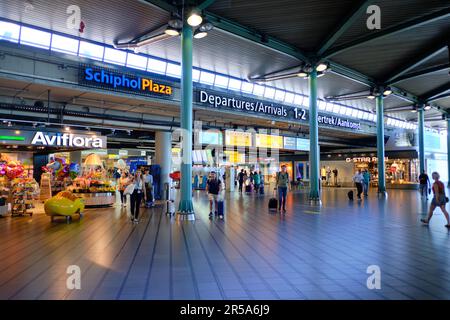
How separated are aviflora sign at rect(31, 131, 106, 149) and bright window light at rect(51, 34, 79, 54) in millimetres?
4409

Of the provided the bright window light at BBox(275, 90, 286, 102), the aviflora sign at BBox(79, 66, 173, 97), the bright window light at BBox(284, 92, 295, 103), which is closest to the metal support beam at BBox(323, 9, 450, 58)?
the aviflora sign at BBox(79, 66, 173, 97)

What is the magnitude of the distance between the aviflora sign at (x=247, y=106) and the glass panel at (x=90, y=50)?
19.0ft

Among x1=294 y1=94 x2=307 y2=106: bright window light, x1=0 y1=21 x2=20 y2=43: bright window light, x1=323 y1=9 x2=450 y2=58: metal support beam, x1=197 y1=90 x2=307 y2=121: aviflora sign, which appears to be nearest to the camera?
x1=323 y1=9 x2=450 y2=58: metal support beam

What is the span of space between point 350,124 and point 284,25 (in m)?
14.1

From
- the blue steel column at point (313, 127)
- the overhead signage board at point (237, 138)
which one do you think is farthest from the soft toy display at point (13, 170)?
the blue steel column at point (313, 127)

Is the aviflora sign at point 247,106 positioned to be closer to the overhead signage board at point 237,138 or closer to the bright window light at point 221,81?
the overhead signage board at point 237,138

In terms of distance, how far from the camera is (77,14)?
12359 mm

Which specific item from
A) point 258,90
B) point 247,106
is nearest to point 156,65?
point 247,106

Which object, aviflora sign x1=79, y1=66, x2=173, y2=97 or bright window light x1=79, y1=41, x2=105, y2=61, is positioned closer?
aviflora sign x1=79, y1=66, x2=173, y2=97

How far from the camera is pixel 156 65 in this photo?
18328 mm

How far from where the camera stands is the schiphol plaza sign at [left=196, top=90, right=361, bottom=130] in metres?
14.9

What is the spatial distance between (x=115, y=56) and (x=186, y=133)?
9105 millimetres

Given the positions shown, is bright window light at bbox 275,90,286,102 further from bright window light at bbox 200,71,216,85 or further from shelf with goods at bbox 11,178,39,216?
shelf with goods at bbox 11,178,39,216
